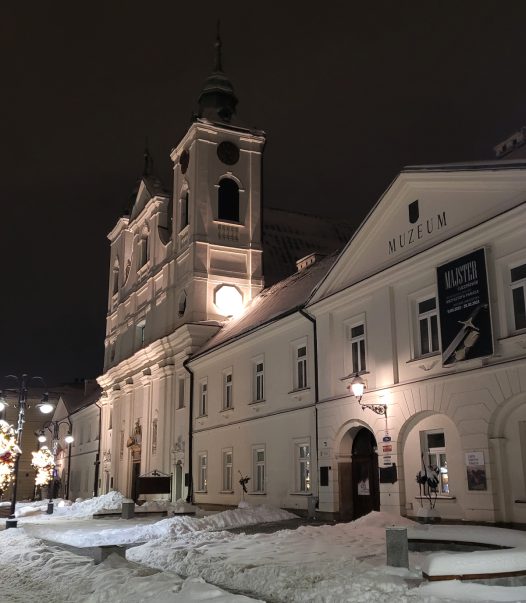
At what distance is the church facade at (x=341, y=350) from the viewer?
52.4 feet

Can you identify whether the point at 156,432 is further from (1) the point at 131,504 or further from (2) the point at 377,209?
(2) the point at 377,209

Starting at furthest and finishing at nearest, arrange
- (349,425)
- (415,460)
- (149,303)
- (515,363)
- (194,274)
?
(149,303) < (194,274) < (349,425) < (415,460) < (515,363)

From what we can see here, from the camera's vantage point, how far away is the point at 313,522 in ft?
67.5

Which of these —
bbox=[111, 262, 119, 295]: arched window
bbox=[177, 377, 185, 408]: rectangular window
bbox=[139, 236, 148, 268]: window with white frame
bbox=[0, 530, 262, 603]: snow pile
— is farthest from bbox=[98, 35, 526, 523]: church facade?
bbox=[111, 262, 119, 295]: arched window

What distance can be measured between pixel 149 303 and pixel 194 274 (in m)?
7.44

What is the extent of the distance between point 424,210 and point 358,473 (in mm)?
8199

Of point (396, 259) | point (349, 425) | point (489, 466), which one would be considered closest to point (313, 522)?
point (349, 425)

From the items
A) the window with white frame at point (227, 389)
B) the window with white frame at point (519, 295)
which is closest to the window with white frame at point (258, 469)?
the window with white frame at point (227, 389)

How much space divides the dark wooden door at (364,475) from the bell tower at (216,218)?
15880mm

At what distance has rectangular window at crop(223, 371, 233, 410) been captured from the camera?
99.8 feet

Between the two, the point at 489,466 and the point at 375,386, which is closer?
the point at 489,466

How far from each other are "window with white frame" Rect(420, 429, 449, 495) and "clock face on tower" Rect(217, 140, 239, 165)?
23.9m

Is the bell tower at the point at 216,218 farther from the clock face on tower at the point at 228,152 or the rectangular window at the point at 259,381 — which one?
the rectangular window at the point at 259,381

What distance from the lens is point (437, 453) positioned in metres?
17.6
